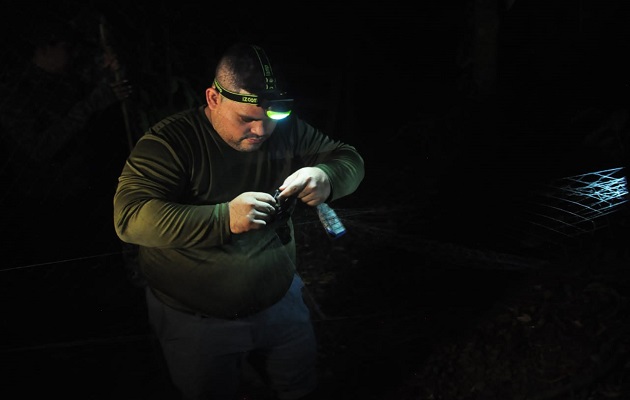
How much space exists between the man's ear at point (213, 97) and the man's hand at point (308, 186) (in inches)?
19.5

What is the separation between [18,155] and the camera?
172 inches

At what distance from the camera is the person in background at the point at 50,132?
14.0ft

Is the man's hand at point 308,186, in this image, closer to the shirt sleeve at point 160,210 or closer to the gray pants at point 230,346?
the shirt sleeve at point 160,210

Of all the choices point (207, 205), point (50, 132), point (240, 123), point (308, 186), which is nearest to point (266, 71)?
point (240, 123)

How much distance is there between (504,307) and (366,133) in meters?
6.84

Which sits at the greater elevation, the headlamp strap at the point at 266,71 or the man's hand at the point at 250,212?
the headlamp strap at the point at 266,71

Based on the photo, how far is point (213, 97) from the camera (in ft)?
7.36

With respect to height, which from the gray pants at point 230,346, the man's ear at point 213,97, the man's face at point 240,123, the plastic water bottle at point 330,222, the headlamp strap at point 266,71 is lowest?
the gray pants at point 230,346

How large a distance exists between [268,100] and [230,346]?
1.31 meters

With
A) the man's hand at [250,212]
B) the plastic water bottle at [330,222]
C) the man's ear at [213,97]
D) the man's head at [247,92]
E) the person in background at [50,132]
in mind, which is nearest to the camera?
the man's hand at [250,212]

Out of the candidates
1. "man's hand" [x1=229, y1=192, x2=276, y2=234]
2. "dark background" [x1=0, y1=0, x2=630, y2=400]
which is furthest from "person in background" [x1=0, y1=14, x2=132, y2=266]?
"man's hand" [x1=229, y1=192, x2=276, y2=234]

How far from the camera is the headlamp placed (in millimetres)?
2109

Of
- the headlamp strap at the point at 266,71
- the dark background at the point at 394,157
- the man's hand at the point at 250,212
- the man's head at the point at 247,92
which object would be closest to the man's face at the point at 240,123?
the man's head at the point at 247,92

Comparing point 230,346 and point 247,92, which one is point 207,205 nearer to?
point 247,92
